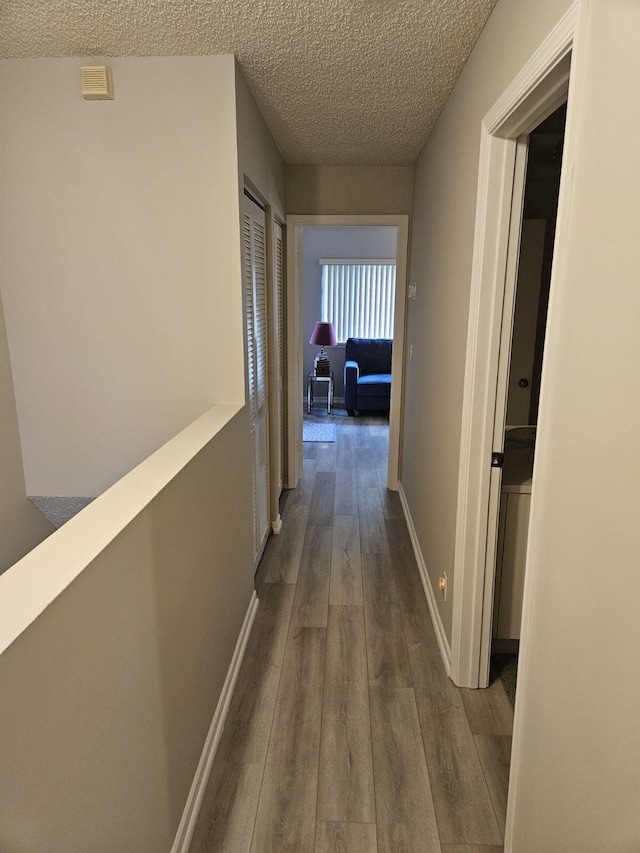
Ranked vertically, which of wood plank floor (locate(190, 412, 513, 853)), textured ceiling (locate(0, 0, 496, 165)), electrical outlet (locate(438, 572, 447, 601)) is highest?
textured ceiling (locate(0, 0, 496, 165))

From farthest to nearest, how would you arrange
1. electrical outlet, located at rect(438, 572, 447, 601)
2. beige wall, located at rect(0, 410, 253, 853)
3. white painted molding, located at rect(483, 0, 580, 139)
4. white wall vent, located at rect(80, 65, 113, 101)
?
1. electrical outlet, located at rect(438, 572, 447, 601)
2. white wall vent, located at rect(80, 65, 113, 101)
3. white painted molding, located at rect(483, 0, 580, 139)
4. beige wall, located at rect(0, 410, 253, 853)

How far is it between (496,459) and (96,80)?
2.15 meters

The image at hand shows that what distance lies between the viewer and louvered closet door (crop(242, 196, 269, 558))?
8.71 ft

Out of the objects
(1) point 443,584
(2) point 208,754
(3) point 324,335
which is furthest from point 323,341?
(2) point 208,754

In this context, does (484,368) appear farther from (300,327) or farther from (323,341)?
(323,341)

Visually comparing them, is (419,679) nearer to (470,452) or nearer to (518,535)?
(518,535)

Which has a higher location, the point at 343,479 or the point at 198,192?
the point at 198,192

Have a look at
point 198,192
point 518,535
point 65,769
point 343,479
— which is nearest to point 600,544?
point 65,769

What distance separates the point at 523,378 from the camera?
9.43 ft

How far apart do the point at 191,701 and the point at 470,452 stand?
49.6 inches

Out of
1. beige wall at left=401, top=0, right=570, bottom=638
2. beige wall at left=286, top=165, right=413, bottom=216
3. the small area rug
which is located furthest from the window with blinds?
beige wall at left=401, top=0, right=570, bottom=638

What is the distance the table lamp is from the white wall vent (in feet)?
17.4

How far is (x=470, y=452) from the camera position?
2.01 m

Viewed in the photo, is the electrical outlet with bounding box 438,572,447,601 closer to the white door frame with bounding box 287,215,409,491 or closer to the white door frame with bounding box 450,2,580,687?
the white door frame with bounding box 450,2,580,687
